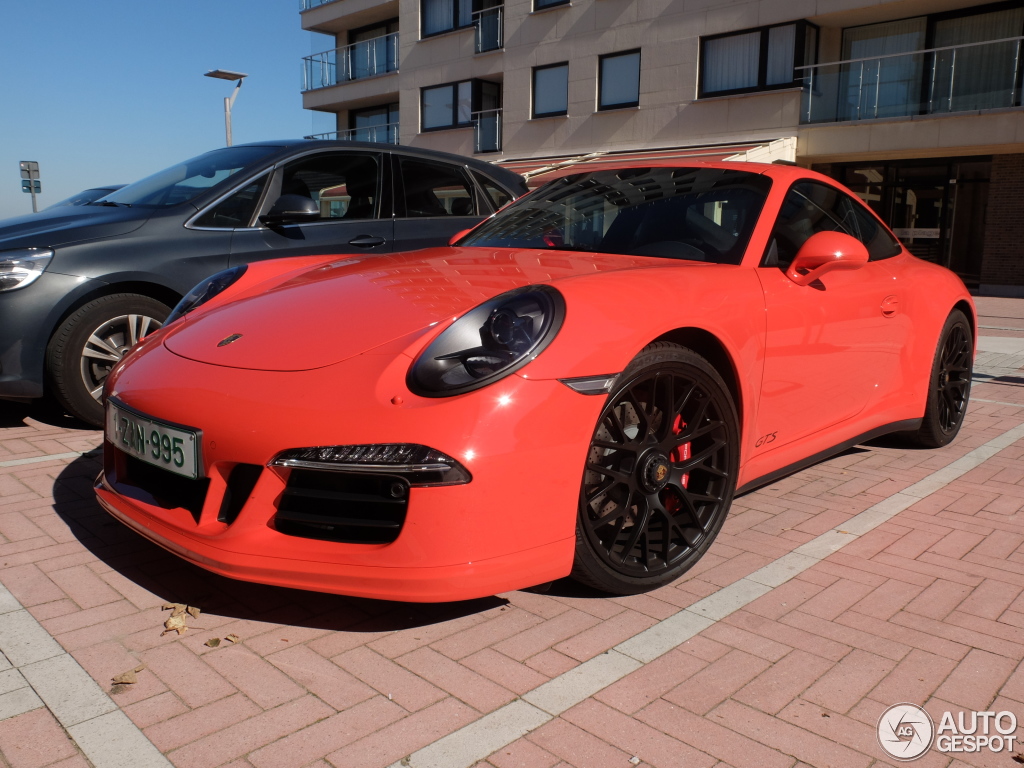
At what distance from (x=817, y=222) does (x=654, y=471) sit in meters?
1.69

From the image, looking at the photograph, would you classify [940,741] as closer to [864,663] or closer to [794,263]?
[864,663]

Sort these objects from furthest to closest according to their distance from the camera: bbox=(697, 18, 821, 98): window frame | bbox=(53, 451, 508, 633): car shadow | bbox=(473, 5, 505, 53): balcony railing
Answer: bbox=(473, 5, 505, 53): balcony railing < bbox=(697, 18, 821, 98): window frame < bbox=(53, 451, 508, 633): car shadow

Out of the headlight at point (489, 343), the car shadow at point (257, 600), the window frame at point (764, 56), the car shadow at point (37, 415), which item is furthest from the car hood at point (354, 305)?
the window frame at point (764, 56)

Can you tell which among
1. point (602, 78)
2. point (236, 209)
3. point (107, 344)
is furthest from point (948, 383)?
point (602, 78)

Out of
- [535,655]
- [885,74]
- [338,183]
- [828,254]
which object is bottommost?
[535,655]

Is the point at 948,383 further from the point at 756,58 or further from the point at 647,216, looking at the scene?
the point at 756,58

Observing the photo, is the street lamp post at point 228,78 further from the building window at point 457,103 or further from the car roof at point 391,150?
the car roof at point 391,150

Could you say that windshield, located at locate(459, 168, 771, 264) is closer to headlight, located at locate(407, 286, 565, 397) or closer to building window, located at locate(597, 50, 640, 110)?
headlight, located at locate(407, 286, 565, 397)

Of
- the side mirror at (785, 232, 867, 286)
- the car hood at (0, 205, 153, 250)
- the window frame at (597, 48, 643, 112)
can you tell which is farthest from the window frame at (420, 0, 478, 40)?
the side mirror at (785, 232, 867, 286)

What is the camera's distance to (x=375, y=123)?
3136cm

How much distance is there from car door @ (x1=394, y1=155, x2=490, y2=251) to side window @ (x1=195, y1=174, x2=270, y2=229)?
91 centimetres

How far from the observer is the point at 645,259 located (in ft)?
10.8

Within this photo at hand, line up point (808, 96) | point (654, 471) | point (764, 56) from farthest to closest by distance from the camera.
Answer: point (764, 56), point (808, 96), point (654, 471)

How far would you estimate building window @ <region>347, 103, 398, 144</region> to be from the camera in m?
30.1
